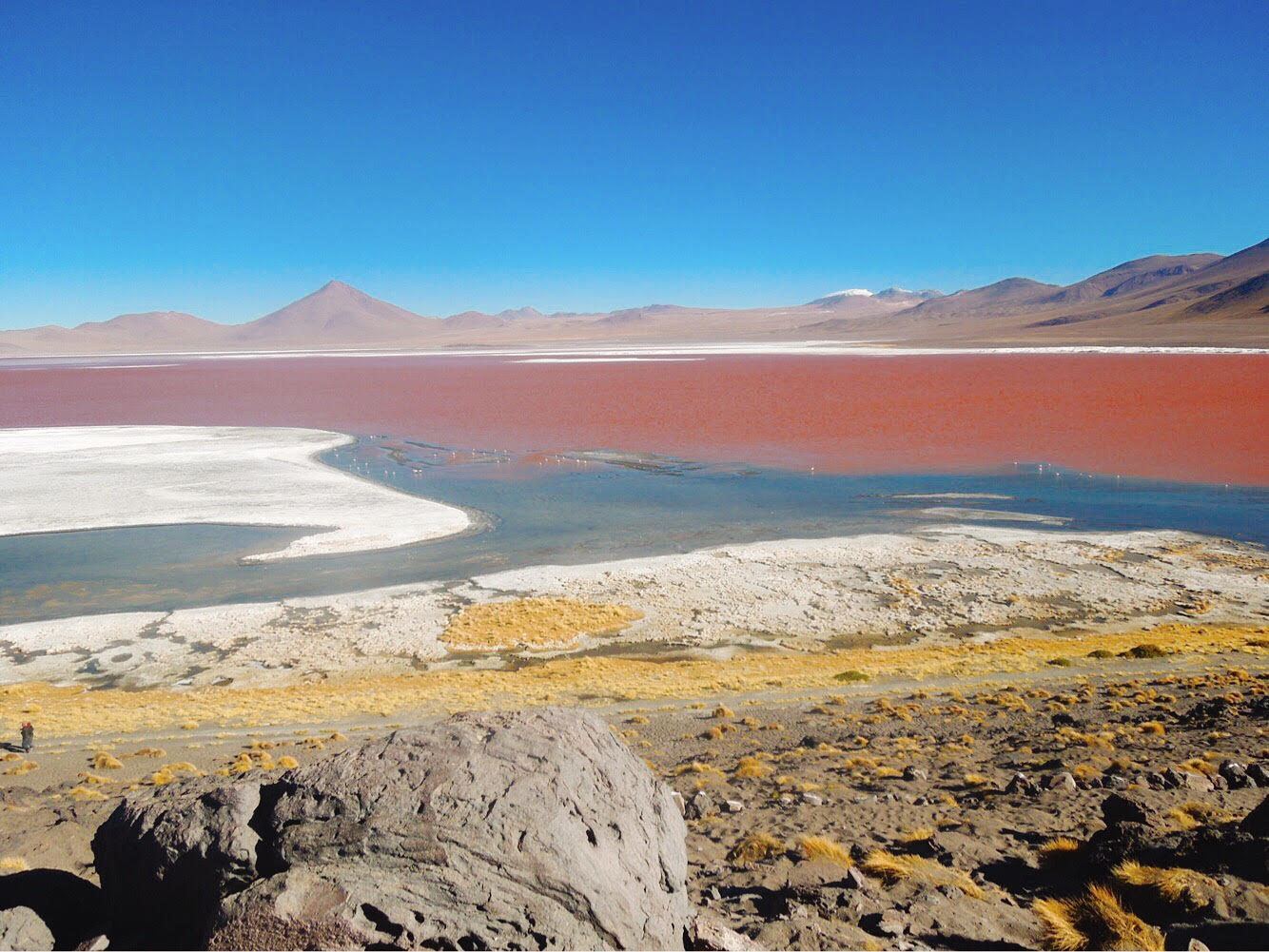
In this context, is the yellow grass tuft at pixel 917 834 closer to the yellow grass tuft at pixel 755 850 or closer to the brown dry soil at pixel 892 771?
the brown dry soil at pixel 892 771

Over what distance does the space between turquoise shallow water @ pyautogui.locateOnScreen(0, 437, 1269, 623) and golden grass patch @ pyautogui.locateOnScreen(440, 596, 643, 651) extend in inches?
115

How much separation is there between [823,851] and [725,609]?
11522 mm

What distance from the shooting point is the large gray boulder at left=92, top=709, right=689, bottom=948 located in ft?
13.1

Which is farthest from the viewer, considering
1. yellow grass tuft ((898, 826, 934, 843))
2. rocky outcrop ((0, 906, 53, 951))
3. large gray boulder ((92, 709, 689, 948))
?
yellow grass tuft ((898, 826, 934, 843))

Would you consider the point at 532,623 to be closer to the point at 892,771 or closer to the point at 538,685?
the point at 538,685

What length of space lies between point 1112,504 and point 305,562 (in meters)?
25.2

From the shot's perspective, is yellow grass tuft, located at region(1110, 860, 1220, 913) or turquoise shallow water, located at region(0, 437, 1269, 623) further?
turquoise shallow water, located at region(0, 437, 1269, 623)

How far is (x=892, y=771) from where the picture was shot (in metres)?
8.98

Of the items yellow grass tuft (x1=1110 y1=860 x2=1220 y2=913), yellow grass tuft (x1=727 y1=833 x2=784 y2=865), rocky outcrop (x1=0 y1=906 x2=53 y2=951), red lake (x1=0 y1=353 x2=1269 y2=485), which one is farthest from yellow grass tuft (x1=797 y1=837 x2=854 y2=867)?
red lake (x1=0 y1=353 x2=1269 y2=485)

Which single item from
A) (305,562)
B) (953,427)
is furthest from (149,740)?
(953,427)

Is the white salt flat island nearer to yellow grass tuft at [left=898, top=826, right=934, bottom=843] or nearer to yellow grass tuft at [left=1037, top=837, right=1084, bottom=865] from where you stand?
yellow grass tuft at [left=898, top=826, right=934, bottom=843]

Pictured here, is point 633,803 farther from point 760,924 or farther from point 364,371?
point 364,371

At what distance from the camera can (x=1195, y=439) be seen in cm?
3844

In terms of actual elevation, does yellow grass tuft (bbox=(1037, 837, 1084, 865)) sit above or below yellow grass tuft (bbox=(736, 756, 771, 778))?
above
